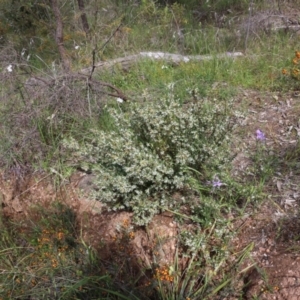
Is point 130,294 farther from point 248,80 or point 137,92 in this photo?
point 248,80

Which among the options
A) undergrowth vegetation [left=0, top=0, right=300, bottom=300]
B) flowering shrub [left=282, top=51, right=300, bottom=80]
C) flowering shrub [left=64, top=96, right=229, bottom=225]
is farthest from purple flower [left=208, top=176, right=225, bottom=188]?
flowering shrub [left=282, top=51, right=300, bottom=80]

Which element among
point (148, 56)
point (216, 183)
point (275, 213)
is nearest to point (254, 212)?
point (275, 213)

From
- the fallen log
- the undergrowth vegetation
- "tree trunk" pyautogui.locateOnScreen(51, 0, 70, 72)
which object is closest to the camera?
the undergrowth vegetation

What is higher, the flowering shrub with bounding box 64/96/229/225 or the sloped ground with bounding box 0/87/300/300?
the flowering shrub with bounding box 64/96/229/225

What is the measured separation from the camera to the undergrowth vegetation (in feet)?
7.97

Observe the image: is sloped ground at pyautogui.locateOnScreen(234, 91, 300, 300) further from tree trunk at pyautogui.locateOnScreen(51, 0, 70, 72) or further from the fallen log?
tree trunk at pyautogui.locateOnScreen(51, 0, 70, 72)

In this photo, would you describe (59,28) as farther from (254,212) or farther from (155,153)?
(254,212)

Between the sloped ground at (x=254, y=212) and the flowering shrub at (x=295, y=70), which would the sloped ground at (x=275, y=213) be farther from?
the flowering shrub at (x=295, y=70)

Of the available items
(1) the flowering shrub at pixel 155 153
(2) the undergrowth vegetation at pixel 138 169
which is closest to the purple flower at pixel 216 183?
(2) the undergrowth vegetation at pixel 138 169

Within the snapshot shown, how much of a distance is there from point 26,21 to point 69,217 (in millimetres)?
3153

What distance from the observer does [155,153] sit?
2.71m

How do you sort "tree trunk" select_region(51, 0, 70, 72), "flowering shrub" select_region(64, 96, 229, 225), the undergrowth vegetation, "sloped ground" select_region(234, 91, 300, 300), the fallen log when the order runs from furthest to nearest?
1. the fallen log
2. "tree trunk" select_region(51, 0, 70, 72)
3. "flowering shrub" select_region(64, 96, 229, 225)
4. the undergrowth vegetation
5. "sloped ground" select_region(234, 91, 300, 300)

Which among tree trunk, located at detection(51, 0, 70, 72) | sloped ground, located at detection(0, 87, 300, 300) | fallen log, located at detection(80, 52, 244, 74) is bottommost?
sloped ground, located at detection(0, 87, 300, 300)

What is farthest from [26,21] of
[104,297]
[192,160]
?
[104,297]
